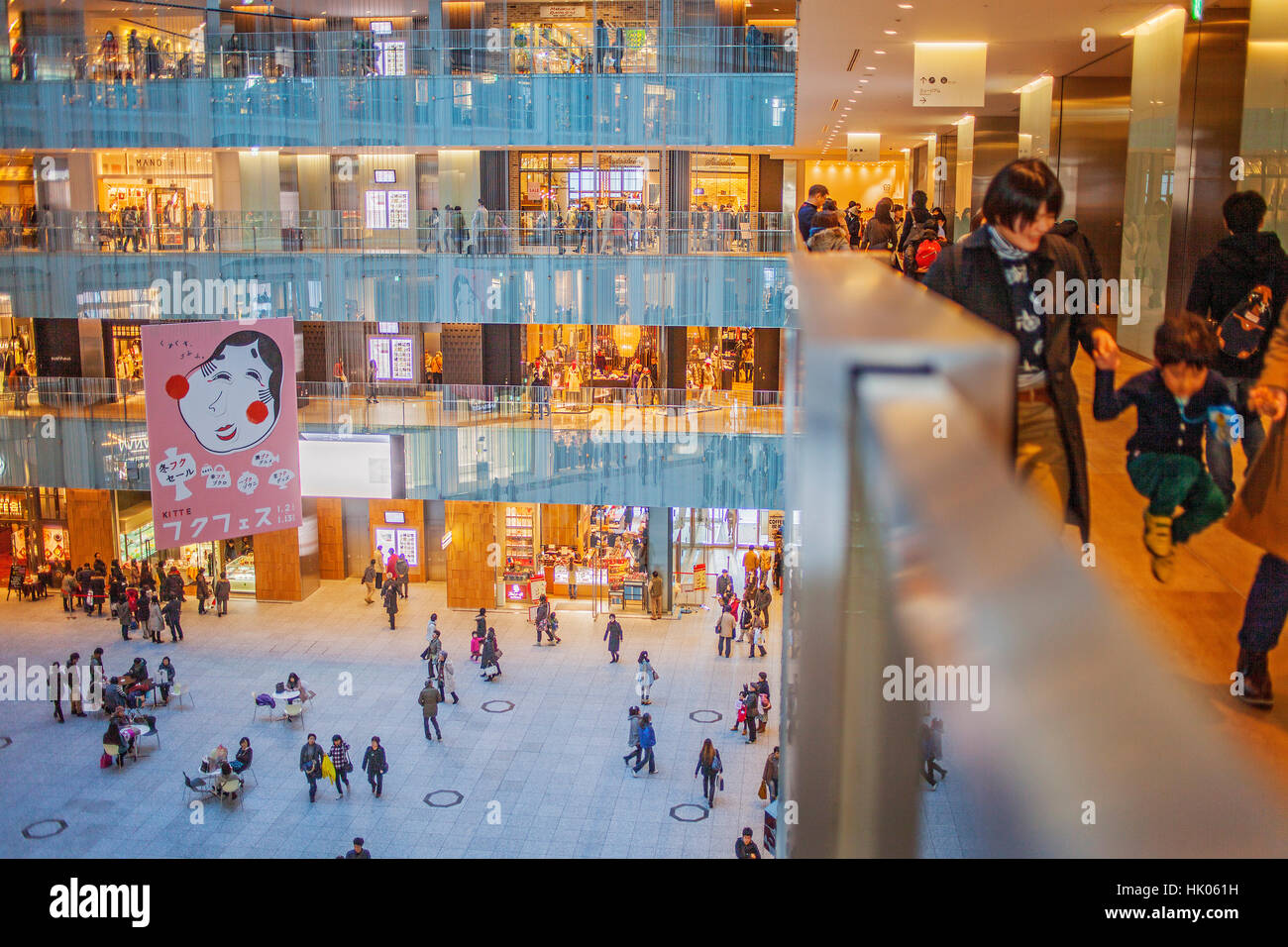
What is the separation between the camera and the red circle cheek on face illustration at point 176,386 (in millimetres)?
19906

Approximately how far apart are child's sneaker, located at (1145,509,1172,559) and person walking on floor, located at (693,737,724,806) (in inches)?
538

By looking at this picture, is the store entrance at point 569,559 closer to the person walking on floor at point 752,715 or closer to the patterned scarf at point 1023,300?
the person walking on floor at point 752,715

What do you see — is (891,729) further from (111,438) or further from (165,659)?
(111,438)

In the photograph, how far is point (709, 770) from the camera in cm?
1661

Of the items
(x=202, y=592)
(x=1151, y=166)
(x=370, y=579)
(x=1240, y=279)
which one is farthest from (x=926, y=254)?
(x=202, y=592)

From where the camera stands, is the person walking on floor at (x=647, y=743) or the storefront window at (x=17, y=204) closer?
the person walking on floor at (x=647, y=743)

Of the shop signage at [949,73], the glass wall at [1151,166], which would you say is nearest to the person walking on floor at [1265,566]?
the glass wall at [1151,166]

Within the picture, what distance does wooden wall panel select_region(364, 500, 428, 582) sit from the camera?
1093 inches

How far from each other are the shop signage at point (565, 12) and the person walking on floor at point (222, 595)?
15508mm

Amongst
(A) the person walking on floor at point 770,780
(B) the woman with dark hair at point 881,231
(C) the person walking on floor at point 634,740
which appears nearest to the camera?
(B) the woman with dark hair at point 881,231

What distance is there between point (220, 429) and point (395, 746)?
6.47 m

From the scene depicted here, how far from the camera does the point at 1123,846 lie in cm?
63

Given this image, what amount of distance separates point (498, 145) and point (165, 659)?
13.0 metres

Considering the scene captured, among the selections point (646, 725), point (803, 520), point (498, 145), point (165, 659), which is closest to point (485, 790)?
point (646, 725)
